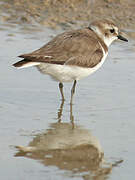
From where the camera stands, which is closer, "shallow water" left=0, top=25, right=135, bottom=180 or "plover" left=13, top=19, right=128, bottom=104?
"shallow water" left=0, top=25, right=135, bottom=180

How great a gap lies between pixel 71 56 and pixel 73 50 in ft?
0.36

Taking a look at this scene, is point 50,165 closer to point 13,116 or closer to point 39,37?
point 13,116

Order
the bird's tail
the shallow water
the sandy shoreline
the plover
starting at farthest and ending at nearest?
1. the sandy shoreline
2. the plover
3. the bird's tail
4. the shallow water

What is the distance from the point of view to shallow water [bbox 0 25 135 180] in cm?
499

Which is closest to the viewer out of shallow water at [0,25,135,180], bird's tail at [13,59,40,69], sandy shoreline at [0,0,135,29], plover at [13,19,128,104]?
shallow water at [0,25,135,180]

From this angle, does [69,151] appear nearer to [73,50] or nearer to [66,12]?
[73,50]

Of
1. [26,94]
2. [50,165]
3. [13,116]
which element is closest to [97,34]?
[26,94]

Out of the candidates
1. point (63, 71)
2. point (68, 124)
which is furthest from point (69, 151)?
point (63, 71)

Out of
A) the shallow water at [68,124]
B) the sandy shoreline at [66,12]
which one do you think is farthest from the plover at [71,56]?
the sandy shoreline at [66,12]

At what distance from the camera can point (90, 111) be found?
667 cm

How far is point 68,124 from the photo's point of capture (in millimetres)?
6289

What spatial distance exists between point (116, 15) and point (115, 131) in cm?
507

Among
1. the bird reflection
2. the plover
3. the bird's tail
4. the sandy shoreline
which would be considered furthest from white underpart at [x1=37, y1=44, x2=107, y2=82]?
the sandy shoreline

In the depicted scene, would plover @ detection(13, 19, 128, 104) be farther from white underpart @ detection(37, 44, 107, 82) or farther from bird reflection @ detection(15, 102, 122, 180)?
bird reflection @ detection(15, 102, 122, 180)
